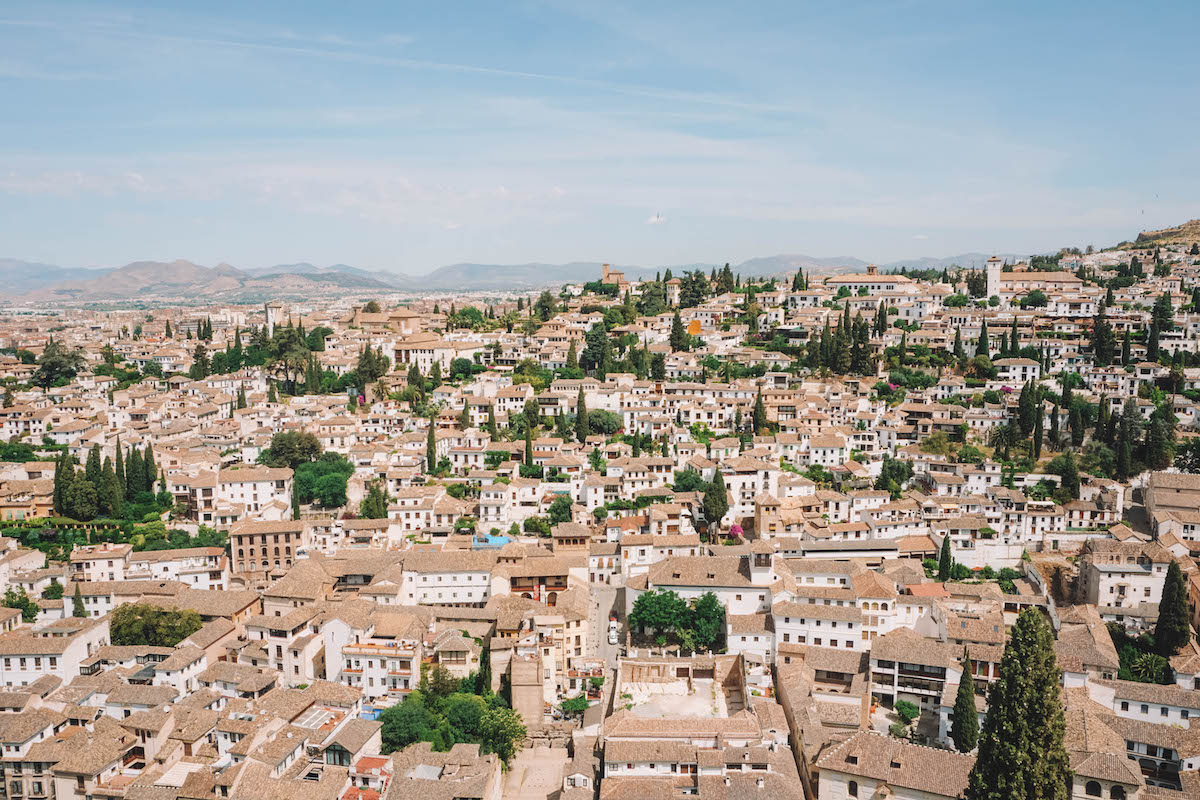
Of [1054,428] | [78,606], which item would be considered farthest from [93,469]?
[1054,428]

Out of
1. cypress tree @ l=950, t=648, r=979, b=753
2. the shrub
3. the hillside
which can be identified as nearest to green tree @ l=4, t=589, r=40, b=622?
the shrub

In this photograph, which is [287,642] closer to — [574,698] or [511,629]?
[511,629]

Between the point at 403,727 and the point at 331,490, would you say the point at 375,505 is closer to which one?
the point at 331,490

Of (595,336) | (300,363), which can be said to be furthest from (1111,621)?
(300,363)

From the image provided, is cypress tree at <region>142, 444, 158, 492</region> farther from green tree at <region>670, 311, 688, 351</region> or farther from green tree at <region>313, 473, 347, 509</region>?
green tree at <region>670, 311, 688, 351</region>

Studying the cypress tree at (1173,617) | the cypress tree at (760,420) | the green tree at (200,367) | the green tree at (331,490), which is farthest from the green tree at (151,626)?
the green tree at (200,367)

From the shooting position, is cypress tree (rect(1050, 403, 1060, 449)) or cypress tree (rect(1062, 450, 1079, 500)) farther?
cypress tree (rect(1050, 403, 1060, 449))

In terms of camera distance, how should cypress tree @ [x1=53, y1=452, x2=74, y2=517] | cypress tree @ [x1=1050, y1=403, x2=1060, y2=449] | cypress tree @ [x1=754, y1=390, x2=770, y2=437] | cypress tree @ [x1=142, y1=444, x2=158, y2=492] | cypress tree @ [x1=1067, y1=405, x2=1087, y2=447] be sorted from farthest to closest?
1. cypress tree @ [x1=754, y1=390, x2=770, y2=437]
2. cypress tree @ [x1=1050, y1=403, x2=1060, y2=449]
3. cypress tree @ [x1=1067, y1=405, x2=1087, y2=447]
4. cypress tree @ [x1=142, y1=444, x2=158, y2=492]
5. cypress tree @ [x1=53, y1=452, x2=74, y2=517]
